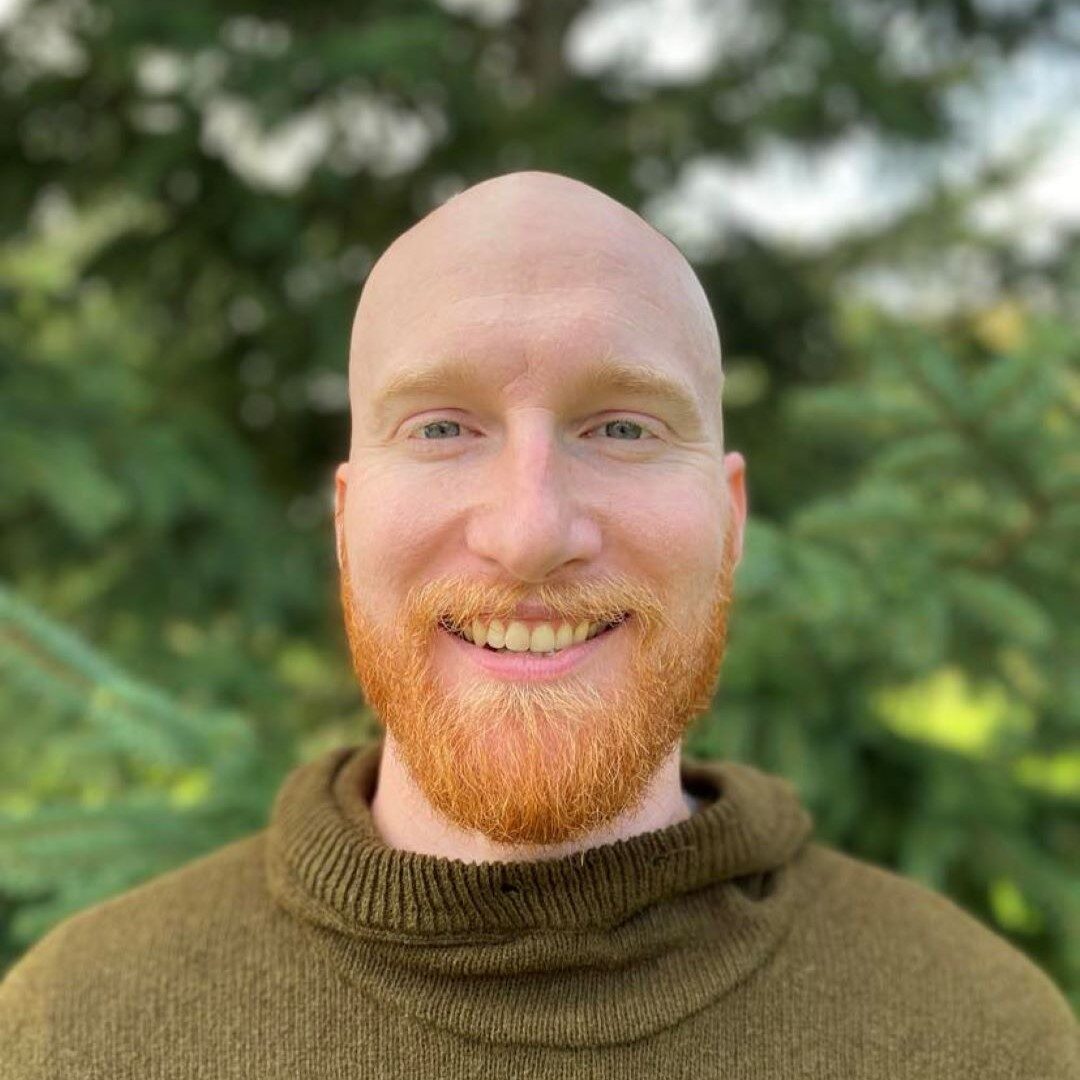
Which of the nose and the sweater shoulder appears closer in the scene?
the nose

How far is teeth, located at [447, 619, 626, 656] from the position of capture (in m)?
1.25

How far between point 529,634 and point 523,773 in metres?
0.14

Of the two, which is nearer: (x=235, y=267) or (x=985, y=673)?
(x=985, y=673)

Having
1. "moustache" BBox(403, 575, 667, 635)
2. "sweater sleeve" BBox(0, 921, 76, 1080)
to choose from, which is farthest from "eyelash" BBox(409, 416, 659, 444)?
"sweater sleeve" BBox(0, 921, 76, 1080)

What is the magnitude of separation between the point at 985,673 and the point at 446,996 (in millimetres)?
1397

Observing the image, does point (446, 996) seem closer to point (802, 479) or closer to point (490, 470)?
point (490, 470)

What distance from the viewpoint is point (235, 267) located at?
10.6 ft

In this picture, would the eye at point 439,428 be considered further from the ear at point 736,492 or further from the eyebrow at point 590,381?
the ear at point 736,492

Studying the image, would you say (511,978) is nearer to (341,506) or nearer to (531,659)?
(531,659)

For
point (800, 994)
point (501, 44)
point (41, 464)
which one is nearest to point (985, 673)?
point (800, 994)

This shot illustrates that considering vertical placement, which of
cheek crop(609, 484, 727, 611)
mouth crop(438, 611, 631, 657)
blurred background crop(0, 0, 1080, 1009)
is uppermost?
cheek crop(609, 484, 727, 611)

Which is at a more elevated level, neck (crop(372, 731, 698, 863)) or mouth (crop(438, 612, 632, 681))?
mouth (crop(438, 612, 632, 681))

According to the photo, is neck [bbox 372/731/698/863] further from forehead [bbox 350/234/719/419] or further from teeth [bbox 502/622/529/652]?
forehead [bbox 350/234/719/419]

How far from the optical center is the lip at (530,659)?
1.25m
